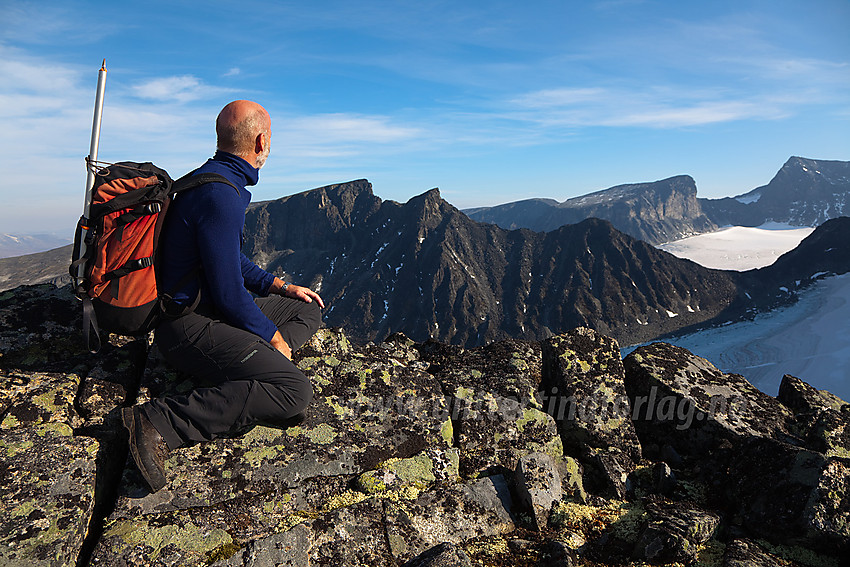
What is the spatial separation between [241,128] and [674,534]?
803 cm

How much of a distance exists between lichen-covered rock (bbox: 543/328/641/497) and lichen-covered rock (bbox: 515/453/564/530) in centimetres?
127

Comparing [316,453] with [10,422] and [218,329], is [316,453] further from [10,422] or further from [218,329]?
[10,422]

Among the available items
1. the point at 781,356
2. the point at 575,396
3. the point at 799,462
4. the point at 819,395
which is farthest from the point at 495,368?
the point at 781,356

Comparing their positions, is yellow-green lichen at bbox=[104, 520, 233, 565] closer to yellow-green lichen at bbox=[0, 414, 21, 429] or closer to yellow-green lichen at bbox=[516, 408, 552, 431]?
yellow-green lichen at bbox=[0, 414, 21, 429]

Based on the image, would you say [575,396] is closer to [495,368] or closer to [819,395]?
[495,368]

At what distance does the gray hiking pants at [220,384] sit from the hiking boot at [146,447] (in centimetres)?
9

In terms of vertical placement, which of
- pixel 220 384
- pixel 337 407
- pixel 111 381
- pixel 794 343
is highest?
pixel 220 384

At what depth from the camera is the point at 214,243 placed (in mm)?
5875

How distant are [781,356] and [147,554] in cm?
15070

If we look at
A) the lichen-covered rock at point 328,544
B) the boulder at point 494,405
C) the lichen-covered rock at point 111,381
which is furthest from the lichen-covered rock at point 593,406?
the lichen-covered rock at point 111,381

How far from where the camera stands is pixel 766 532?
654 cm

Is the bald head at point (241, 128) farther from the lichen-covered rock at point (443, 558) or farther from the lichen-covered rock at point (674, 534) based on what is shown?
the lichen-covered rock at point (674, 534)

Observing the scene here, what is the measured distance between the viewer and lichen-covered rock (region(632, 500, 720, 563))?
5.84m

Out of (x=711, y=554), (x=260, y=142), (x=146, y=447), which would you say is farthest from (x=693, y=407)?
(x=146, y=447)
